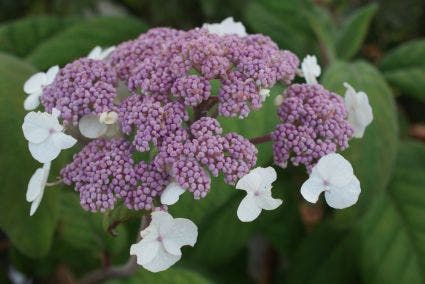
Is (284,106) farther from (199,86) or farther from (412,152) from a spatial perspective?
(412,152)

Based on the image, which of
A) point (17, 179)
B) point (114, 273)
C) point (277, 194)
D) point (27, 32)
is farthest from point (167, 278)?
point (27, 32)

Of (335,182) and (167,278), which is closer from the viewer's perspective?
(335,182)

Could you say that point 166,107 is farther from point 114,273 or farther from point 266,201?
point 114,273

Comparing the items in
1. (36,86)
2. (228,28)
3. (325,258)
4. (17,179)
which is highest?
(228,28)

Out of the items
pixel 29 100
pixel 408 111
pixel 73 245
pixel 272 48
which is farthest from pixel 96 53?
pixel 408 111

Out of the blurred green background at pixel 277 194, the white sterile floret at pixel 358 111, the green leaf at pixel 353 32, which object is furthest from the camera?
the green leaf at pixel 353 32

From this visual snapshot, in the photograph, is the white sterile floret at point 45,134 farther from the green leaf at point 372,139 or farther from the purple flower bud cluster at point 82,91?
the green leaf at point 372,139

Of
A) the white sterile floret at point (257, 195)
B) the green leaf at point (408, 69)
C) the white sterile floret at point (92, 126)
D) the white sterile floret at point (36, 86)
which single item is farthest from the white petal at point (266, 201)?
the green leaf at point (408, 69)
